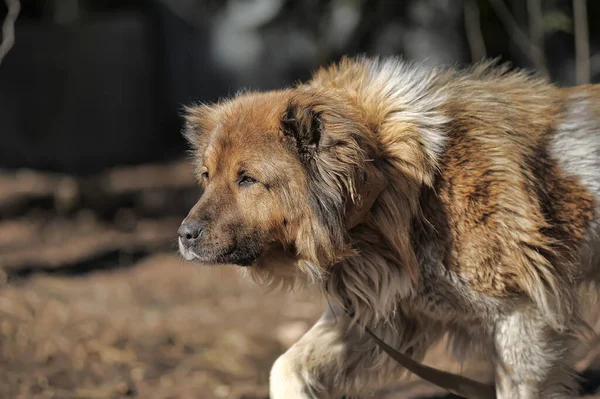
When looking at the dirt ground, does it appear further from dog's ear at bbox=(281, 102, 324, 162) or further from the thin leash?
dog's ear at bbox=(281, 102, 324, 162)

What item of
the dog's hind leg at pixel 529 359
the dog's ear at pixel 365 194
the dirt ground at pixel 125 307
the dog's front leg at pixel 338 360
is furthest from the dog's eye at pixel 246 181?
the dog's hind leg at pixel 529 359

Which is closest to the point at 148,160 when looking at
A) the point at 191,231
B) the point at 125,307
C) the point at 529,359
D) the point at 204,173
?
the point at 125,307

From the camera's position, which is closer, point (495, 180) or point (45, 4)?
point (495, 180)

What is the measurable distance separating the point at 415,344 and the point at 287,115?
4.96ft

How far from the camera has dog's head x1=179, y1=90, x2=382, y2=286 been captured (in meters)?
3.63

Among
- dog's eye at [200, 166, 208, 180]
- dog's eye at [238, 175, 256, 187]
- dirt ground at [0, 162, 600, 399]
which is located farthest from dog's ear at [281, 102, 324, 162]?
dirt ground at [0, 162, 600, 399]

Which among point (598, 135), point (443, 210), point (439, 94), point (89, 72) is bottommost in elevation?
point (443, 210)

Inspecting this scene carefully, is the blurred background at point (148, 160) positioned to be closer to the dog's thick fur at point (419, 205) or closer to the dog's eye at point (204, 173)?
the dog's thick fur at point (419, 205)

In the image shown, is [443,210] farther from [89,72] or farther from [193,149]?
[89,72]

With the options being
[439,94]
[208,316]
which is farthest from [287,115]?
[208,316]

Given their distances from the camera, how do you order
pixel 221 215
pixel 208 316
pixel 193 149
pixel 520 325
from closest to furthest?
pixel 221 215 → pixel 520 325 → pixel 193 149 → pixel 208 316

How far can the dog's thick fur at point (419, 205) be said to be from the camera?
3684 mm

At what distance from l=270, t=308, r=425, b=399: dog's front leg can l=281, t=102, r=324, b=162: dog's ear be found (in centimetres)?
102

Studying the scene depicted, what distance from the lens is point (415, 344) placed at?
4371mm
